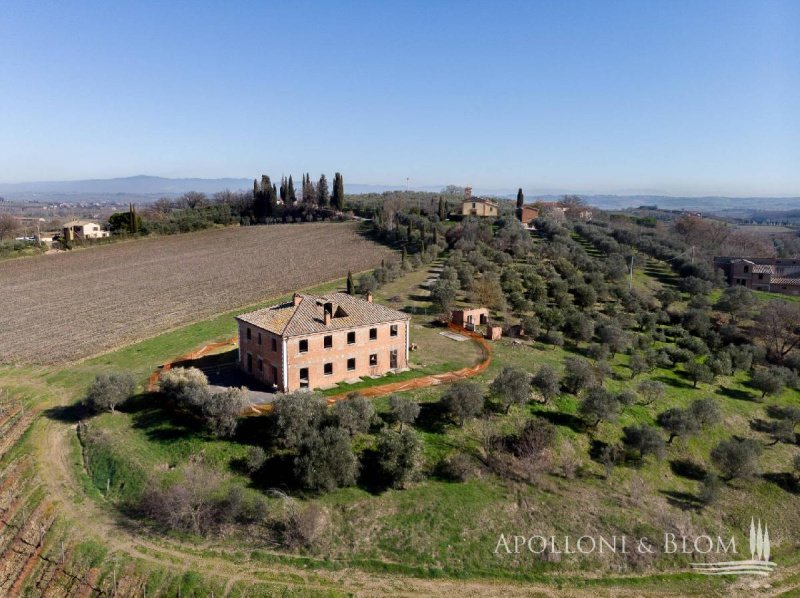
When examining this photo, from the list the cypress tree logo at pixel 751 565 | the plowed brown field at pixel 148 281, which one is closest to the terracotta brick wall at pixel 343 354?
the plowed brown field at pixel 148 281

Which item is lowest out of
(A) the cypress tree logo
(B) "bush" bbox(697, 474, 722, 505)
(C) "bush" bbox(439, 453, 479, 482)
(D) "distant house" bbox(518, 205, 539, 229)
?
(A) the cypress tree logo

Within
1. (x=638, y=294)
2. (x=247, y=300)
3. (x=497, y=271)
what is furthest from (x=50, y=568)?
(x=638, y=294)

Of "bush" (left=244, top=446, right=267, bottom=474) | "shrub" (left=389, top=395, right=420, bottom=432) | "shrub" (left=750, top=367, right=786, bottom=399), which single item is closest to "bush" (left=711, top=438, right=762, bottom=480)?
"shrub" (left=750, top=367, right=786, bottom=399)

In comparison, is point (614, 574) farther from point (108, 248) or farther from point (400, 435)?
point (108, 248)

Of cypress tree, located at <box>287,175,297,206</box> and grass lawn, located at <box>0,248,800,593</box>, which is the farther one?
cypress tree, located at <box>287,175,297,206</box>

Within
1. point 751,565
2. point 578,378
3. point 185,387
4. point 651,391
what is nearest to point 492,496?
point 751,565

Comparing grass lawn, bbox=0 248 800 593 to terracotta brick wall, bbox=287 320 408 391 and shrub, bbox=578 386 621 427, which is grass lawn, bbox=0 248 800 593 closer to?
shrub, bbox=578 386 621 427
